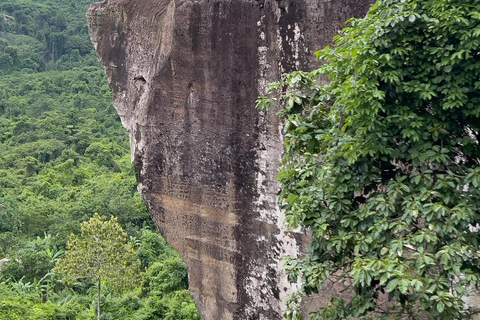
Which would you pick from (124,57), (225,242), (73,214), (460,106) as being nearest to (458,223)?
(460,106)

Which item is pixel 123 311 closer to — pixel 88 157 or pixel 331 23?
pixel 331 23

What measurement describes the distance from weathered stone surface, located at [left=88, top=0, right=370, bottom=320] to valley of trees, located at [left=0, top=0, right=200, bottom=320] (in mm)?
5863

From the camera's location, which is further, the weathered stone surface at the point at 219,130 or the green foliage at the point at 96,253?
the green foliage at the point at 96,253

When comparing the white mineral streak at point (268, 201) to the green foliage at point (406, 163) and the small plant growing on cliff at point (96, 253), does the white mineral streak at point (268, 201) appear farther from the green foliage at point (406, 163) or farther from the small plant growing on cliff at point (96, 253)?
the small plant growing on cliff at point (96, 253)

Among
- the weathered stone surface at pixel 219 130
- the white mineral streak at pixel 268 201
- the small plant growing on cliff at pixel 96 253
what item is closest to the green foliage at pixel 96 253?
the small plant growing on cliff at pixel 96 253

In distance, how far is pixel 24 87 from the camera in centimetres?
3266

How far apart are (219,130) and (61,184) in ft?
60.7

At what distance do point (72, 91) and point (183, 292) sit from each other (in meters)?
23.4

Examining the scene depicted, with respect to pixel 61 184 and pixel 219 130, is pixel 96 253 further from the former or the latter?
pixel 61 184

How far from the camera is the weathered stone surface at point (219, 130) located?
4.54 meters

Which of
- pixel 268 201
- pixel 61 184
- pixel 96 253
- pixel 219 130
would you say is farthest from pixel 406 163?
pixel 61 184

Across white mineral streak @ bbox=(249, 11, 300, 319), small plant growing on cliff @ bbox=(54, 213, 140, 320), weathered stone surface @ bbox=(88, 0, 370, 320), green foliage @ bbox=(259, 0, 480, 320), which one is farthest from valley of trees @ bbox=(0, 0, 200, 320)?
green foliage @ bbox=(259, 0, 480, 320)

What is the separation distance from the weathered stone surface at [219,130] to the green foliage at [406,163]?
149cm

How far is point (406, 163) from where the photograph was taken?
2945 millimetres
